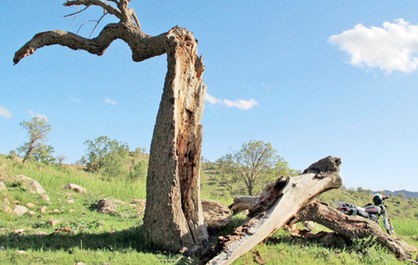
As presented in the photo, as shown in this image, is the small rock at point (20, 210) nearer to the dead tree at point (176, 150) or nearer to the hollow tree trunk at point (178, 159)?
the dead tree at point (176, 150)

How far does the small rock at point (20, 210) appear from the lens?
835 cm

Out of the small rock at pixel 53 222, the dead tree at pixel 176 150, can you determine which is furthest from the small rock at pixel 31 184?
the dead tree at pixel 176 150

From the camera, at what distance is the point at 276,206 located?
5594mm

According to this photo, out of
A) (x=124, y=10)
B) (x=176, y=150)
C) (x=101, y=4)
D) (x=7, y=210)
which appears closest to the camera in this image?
(x=176, y=150)

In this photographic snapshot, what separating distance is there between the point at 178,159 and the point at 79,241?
2565 millimetres

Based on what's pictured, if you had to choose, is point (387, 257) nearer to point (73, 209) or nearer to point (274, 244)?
point (274, 244)

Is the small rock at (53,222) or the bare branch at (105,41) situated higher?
the bare branch at (105,41)

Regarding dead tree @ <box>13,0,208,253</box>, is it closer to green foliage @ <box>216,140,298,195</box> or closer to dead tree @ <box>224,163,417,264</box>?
dead tree @ <box>224,163,417,264</box>

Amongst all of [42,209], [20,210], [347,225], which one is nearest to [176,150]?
[347,225]

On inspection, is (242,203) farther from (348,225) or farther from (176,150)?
(176,150)

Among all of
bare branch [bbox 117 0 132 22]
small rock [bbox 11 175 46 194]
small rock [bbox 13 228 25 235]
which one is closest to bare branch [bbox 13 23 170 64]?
bare branch [bbox 117 0 132 22]

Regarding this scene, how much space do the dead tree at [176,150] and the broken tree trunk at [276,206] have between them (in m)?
1.18

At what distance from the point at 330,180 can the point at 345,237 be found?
4.74 ft

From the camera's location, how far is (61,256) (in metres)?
4.75
